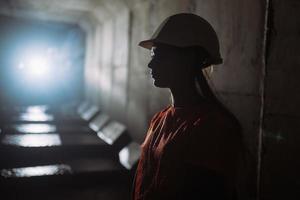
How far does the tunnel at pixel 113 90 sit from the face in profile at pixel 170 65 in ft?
1.53

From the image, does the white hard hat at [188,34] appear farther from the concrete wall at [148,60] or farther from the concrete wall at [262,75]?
the concrete wall at [148,60]

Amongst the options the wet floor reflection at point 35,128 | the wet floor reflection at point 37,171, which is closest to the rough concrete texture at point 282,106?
the wet floor reflection at point 37,171

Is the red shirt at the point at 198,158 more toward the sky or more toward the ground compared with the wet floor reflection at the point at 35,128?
more toward the sky

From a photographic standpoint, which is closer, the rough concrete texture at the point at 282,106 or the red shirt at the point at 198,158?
the red shirt at the point at 198,158

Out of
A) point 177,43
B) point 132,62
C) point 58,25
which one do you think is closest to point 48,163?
point 132,62

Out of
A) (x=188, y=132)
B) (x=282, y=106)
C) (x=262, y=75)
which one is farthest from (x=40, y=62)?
(x=188, y=132)

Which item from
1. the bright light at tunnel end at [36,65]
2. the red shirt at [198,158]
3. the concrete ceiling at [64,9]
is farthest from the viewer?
the bright light at tunnel end at [36,65]

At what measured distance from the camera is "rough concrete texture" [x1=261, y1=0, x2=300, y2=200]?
2744mm

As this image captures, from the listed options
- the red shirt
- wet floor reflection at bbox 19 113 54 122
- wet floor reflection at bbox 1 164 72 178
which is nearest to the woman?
the red shirt

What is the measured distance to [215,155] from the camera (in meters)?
1.67

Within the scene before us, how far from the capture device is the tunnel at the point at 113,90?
2.93 meters

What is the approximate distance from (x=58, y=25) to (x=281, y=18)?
1178 centimetres

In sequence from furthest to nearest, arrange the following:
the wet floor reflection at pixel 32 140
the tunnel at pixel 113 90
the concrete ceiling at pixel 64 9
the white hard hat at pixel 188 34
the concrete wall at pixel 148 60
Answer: the concrete ceiling at pixel 64 9 < the wet floor reflection at pixel 32 140 < the concrete wall at pixel 148 60 < the tunnel at pixel 113 90 < the white hard hat at pixel 188 34

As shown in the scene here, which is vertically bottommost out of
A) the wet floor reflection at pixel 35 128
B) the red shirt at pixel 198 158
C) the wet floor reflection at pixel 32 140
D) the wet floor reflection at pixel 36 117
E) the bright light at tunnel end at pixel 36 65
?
the wet floor reflection at pixel 32 140
